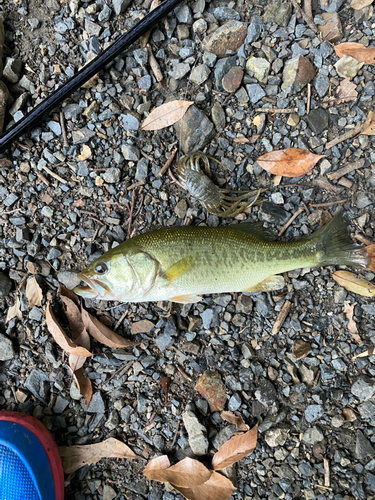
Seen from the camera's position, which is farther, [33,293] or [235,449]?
[33,293]

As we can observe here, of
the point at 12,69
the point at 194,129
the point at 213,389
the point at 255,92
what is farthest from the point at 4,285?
the point at 255,92

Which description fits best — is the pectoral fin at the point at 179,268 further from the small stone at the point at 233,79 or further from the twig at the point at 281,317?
the small stone at the point at 233,79

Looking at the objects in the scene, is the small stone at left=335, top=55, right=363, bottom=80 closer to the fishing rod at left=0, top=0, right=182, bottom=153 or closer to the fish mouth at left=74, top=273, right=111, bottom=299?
the fishing rod at left=0, top=0, right=182, bottom=153

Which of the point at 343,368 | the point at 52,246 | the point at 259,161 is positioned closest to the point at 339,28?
the point at 259,161

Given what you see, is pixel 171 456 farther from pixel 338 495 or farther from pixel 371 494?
pixel 371 494

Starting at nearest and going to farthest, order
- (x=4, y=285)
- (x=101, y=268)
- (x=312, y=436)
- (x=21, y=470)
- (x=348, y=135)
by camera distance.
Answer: (x=101, y=268), (x=21, y=470), (x=312, y=436), (x=348, y=135), (x=4, y=285)

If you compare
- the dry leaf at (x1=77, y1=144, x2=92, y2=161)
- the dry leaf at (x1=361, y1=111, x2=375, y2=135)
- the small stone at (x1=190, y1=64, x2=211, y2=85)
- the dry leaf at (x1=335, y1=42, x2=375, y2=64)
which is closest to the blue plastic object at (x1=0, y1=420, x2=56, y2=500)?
the dry leaf at (x1=77, y1=144, x2=92, y2=161)

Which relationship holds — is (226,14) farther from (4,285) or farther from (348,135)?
(4,285)

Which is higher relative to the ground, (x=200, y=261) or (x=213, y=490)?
(x=200, y=261)
